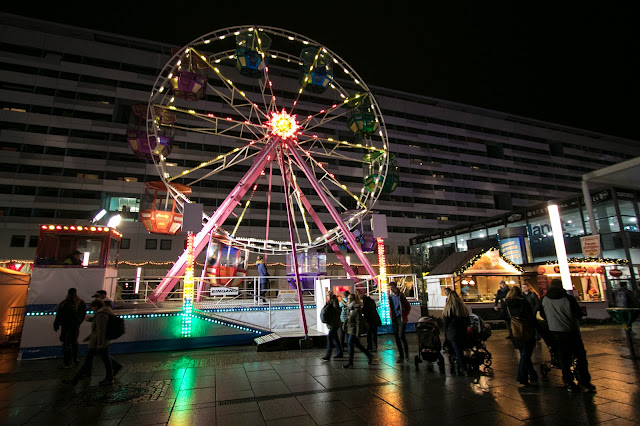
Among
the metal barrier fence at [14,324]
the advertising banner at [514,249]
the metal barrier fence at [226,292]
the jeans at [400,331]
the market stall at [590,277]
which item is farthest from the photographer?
the advertising banner at [514,249]

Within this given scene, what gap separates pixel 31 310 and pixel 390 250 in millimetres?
43634

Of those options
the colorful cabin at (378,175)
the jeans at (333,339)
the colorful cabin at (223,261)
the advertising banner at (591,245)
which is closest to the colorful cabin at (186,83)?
the colorful cabin at (223,261)

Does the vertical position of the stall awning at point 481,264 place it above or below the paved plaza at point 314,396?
above

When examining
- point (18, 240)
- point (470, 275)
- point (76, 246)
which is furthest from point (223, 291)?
point (18, 240)

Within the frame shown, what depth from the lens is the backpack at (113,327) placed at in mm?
7268

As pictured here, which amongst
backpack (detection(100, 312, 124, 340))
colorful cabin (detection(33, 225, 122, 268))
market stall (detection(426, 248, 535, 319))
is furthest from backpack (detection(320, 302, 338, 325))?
market stall (detection(426, 248, 535, 319))

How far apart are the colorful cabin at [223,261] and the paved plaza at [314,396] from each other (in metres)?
8.84

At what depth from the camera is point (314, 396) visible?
5.82 m

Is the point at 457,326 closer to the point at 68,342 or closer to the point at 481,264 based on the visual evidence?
the point at 68,342

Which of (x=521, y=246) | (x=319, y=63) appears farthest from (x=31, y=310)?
(x=521, y=246)

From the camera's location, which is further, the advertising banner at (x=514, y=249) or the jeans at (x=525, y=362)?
the advertising banner at (x=514, y=249)

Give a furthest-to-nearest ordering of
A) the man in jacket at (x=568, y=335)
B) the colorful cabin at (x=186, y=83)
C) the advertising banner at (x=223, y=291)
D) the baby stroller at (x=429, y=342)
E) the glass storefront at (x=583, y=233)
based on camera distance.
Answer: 1. the glass storefront at (x=583, y=233)
2. the colorful cabin at (x=186, y=83)
3. the advertising banner at (x=223, y=291)
4. the baby stroller at (x=429, y=342)
5. the man in jacket at (x=568, y=335)

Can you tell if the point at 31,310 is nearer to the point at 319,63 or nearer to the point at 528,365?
the point at 528,365

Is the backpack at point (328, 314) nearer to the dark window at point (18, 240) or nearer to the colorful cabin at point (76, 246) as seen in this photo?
the colorful cabin at point (76, 246)
